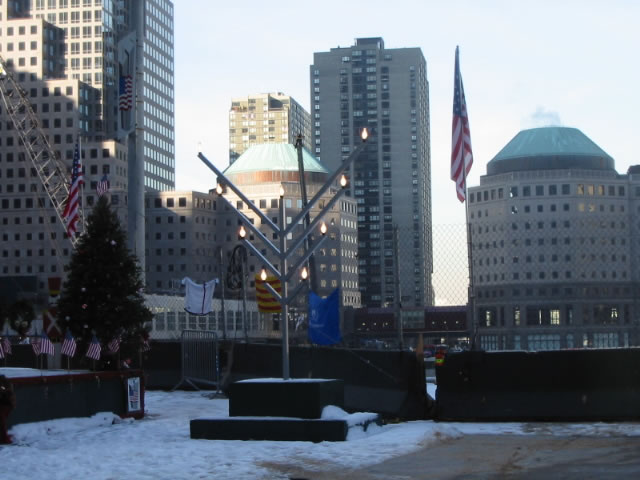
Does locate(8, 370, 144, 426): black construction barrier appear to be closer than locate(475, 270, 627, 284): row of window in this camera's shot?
Yes

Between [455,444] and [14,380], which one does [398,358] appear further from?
[14,380]

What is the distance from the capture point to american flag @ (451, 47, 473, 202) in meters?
26.8

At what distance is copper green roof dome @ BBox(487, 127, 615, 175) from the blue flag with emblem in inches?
4568

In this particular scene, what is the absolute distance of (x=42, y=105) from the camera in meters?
187

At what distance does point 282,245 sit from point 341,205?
517 ft

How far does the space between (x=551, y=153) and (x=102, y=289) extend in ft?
387

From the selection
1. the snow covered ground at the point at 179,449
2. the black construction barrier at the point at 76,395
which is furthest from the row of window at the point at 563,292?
the black construction barrier at the point at 76,395

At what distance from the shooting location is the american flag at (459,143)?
2675 cm

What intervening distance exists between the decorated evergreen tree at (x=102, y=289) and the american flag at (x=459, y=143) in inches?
420

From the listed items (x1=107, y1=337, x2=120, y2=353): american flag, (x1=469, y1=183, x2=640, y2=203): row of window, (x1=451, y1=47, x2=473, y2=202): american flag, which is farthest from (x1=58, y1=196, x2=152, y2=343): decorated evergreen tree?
(x1=469, y1=183, x2=640, y2=203): row of window

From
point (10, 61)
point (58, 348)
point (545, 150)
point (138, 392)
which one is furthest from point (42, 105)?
point (138, 392)

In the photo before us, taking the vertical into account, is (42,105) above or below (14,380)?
above

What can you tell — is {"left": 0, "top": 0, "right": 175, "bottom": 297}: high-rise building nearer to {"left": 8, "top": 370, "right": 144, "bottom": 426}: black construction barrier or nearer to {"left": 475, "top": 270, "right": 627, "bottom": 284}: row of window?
{"left": 475, "top": 270, "right": 627, "bottom": 284}: row of window

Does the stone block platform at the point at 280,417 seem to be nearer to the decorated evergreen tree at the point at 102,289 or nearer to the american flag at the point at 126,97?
the decorated evergreen tree at the point at 102,289
